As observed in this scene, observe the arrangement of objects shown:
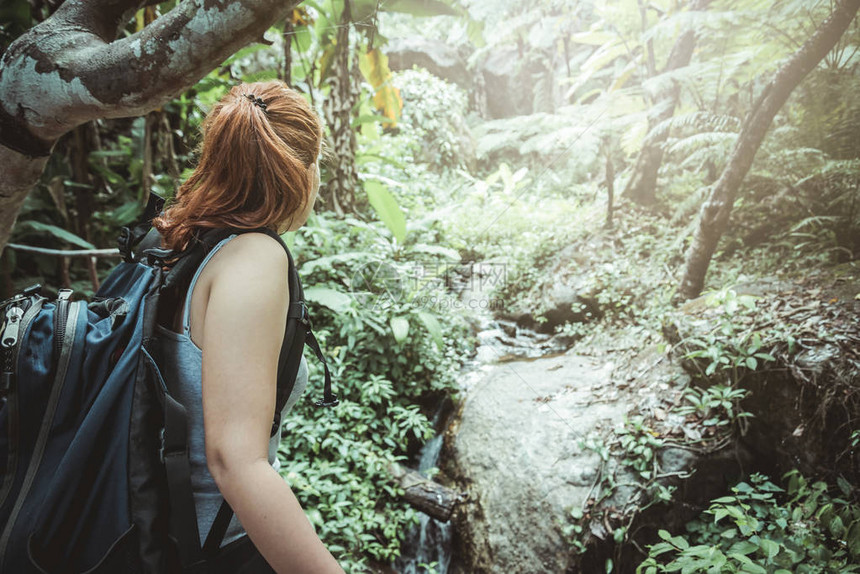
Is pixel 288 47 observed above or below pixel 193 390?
above

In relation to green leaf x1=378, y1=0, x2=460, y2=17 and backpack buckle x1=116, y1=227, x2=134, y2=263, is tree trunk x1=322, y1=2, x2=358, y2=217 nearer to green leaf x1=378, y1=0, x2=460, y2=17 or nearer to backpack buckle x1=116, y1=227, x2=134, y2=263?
green leaf x1=378, y1=0, x2=460, y2=17

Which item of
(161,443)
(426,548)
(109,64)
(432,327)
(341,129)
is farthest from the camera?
(341,129)

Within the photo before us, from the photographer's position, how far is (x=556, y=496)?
8.20 ft

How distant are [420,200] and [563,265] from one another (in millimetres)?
2223

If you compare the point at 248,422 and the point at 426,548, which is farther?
the point at 426,548

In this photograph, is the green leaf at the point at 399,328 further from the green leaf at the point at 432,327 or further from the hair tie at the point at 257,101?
the hair tie at the point at 257,101

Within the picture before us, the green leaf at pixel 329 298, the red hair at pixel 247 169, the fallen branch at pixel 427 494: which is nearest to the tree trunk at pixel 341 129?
the green leaf at pixel 329 298

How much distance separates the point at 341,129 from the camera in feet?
12.1

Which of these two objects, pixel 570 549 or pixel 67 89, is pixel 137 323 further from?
pixel 570 549

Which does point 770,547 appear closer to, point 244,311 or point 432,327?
point 244,311

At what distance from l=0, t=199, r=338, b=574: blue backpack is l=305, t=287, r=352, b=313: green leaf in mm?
2203

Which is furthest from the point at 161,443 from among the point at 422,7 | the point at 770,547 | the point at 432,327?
the point at 422,7

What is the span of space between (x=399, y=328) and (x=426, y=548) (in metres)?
1.50

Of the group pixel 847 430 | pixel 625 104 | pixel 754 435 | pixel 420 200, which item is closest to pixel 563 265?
pixel 625 104
